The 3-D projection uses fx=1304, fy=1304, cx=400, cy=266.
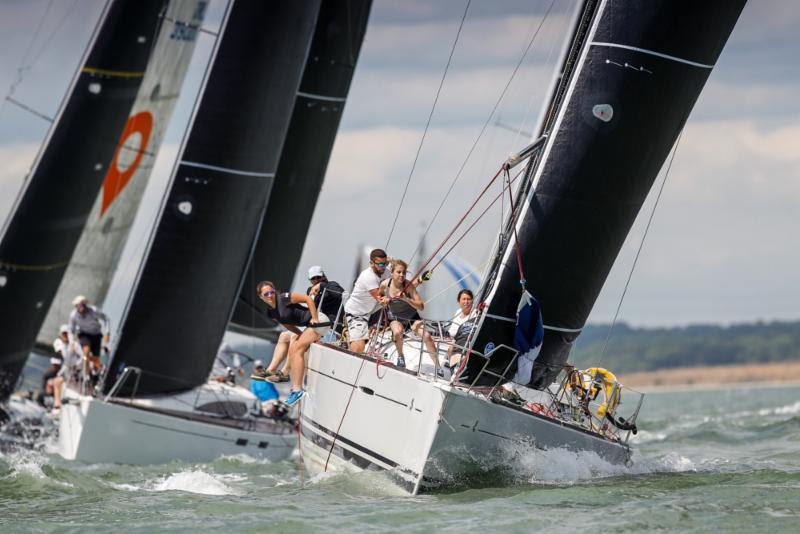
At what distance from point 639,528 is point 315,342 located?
4429mm

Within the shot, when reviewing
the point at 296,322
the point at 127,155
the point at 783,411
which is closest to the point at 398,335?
the point at 296,322

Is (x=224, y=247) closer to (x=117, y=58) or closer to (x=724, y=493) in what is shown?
(x=117, y=58)

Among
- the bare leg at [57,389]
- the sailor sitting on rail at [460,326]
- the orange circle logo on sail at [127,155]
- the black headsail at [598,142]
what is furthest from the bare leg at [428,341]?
the orange circle logo on sail at [127,155]

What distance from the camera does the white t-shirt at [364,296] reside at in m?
11.4

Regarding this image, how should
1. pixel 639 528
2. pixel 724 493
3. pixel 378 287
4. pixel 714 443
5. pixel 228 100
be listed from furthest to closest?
pixel 714 443 < pixel 228 100 < pixel 378 287 < pixel 724 493 < pixel 639 528

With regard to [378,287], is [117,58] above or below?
above

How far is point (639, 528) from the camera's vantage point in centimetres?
835

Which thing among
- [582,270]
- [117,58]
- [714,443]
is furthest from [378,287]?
[714,443]

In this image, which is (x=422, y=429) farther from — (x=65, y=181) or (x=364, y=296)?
(x=65, y=181)

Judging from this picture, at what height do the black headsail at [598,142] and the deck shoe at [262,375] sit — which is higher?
the black headsail at [598,142]

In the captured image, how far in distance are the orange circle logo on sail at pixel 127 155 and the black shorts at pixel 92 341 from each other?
12.8 feet

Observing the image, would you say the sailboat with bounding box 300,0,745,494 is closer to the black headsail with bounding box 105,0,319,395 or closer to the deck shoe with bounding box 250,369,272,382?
the deck shoe with bounding box 250,369,272,382

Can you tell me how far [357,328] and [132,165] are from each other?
9.46 metres

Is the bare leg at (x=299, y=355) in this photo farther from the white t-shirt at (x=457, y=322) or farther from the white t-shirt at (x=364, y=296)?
the white t-shirt at (x=457, y=322)
